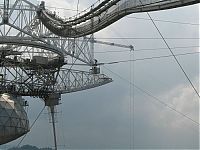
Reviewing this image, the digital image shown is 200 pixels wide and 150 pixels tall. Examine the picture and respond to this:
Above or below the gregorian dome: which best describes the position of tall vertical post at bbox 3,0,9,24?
above

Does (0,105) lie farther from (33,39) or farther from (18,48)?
(33,39)

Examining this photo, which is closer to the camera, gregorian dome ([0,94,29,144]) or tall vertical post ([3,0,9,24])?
tall vertical post ([3,0,9,24])

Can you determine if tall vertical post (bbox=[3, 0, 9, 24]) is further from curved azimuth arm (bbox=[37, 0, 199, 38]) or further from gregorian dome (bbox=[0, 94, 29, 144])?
gregorian dome (bbox=[0, 94, 29, 144])

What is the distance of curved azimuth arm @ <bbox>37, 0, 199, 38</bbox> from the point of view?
2328cm

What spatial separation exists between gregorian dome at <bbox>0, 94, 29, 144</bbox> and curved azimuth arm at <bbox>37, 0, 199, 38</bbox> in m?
19.0

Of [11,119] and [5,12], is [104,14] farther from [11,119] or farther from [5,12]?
[11,119]

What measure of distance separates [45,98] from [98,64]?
9165 millimetres

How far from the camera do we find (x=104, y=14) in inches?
1169

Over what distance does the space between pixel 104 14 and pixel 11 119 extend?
32893 mm

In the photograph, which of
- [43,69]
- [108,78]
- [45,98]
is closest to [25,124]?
[45,98]

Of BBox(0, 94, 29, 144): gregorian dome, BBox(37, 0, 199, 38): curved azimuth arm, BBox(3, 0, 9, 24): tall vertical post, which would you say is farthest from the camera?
BBox(0, 94, 29, 144): gregorian dome

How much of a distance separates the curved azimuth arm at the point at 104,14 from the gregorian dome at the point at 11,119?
1902cm

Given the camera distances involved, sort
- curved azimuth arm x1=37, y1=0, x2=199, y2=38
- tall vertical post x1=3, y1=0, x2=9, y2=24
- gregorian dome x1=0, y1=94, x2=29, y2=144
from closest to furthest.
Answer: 1. curved azimuth arm x1=37, y1=0, x2=199, y2=38
2. tall vertical post x1=3, y1=0, x2=9, y2=24
3. gregorian dome x1=0, y1=94, x2=29, y2=144

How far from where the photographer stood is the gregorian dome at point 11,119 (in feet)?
191
